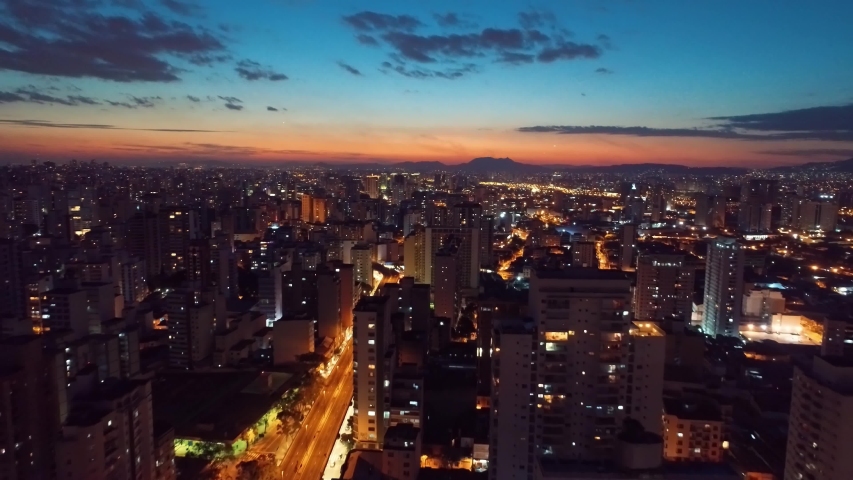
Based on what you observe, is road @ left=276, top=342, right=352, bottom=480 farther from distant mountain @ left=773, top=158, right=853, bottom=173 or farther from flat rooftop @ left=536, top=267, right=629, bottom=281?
distant mountain @ left=773, top=158, right=853, bottom=173

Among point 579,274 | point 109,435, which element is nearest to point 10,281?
point 109,435

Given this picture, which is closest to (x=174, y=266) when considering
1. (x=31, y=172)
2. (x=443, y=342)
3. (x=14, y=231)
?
(x=14, y=231)

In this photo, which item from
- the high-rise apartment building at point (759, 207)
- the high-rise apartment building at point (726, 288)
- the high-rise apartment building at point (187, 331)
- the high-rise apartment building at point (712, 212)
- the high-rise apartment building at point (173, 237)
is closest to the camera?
the high-rise apartment building at point (187, 331)

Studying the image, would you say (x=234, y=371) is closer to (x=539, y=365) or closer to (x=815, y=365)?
(x=539, y=365)

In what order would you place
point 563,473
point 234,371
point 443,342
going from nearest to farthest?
point 563,473
point 234,371
point 443,342

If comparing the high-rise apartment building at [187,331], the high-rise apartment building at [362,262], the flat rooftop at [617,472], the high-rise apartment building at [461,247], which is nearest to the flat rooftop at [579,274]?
the flat rooftop at [617,472]

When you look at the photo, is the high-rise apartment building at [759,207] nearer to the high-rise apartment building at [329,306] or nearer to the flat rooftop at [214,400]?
the high-rise apartment building at [329,306]

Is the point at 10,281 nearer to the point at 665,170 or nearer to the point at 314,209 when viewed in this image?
the point at 314,209
